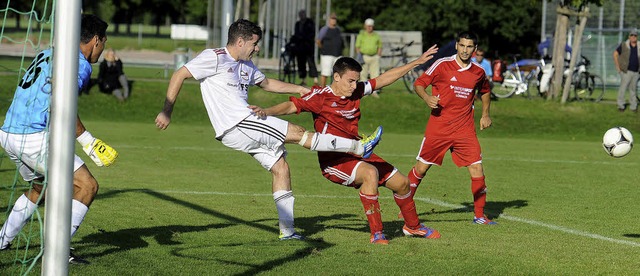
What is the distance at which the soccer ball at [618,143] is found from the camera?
10.0 m

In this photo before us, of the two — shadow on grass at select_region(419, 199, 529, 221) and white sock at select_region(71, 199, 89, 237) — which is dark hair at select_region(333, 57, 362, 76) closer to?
white sock at select_region(71, 199, 89, 237)

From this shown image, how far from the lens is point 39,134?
760cm

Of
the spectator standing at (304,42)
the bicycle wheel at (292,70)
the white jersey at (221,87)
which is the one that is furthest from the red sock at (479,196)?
the bicycle wheel at (292,70)

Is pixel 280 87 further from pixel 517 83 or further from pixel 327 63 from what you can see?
pixel 517 83

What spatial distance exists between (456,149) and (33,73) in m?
5.01

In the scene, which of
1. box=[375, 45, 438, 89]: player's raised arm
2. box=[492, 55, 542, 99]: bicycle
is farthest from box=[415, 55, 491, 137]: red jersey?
box=[492, 55, 542, 99]: bicycle

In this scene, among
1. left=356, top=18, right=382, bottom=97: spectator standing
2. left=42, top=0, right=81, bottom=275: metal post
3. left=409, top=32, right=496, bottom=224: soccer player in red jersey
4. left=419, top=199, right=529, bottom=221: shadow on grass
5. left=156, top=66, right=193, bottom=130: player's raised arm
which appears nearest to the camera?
left=42, top=0, right=81, bottom=275: metal post

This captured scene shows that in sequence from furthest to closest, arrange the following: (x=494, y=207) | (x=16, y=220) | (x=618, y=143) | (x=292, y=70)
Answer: (x=292, y=70), (x=494, y=207), (x=618, y=143), (x=16, y=220)

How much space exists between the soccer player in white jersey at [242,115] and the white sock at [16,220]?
4.29ft

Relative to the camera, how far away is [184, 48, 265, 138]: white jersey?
8.80 meters

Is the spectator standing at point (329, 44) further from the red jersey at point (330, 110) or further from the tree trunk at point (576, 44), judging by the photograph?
the red jersey at point (330, 110)

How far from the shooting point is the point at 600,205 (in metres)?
12.4

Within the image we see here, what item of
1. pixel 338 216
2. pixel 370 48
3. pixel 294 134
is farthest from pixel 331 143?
pixel 370 48

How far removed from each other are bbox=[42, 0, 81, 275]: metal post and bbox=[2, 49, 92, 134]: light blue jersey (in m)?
2.14
